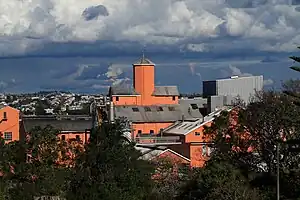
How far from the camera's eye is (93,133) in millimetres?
35344

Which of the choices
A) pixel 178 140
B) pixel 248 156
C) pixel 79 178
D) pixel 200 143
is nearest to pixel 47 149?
pixel 248 156

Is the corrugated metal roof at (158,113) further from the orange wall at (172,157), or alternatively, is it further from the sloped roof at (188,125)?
the orange wall at (172,157)

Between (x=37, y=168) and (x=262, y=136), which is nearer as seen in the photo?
(x=37, y=168)

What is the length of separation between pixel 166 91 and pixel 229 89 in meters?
A: 8.04

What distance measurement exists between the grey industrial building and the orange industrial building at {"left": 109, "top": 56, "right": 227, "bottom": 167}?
2.76m

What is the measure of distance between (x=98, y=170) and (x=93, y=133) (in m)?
3.58

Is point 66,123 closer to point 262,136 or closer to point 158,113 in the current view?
point 158,113

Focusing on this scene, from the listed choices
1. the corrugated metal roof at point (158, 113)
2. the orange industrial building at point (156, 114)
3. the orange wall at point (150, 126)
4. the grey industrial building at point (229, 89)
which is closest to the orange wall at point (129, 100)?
the orange industrial building at point (156, 114)

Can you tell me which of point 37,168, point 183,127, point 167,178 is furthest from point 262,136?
point 183,127

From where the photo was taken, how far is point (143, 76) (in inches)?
3873

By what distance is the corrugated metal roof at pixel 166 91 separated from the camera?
3787 inches

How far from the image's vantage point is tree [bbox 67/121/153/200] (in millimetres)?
31358

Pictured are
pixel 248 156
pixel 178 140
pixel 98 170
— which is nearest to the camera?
pixel 98 170

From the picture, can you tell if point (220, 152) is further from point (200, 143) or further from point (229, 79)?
point (229, 79)
